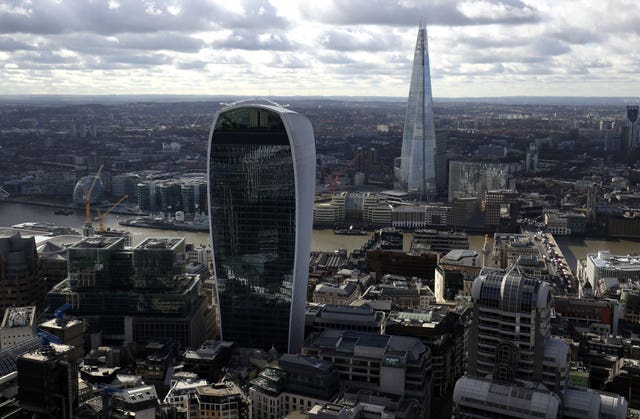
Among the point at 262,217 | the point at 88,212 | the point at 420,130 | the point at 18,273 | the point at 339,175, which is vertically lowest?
the point at 339,175

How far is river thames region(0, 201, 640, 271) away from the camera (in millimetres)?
45875

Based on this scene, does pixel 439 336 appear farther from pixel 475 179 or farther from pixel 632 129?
pixel 632 129

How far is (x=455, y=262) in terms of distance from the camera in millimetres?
35625

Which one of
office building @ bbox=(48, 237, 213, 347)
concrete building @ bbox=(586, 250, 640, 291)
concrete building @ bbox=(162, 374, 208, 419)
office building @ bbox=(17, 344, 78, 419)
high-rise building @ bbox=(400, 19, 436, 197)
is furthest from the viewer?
high-rise building @ bbox=(400, 19, 436, 197)

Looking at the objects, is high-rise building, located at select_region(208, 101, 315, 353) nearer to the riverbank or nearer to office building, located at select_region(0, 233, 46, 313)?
office building, located at select_region(0, 233, 46, 313)

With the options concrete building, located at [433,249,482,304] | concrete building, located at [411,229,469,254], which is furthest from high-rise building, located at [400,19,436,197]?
concrete building, located at [433,249,482,304]

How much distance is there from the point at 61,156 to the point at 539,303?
7259cm

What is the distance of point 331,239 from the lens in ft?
160

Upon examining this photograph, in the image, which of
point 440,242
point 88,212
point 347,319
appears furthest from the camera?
point 88,212

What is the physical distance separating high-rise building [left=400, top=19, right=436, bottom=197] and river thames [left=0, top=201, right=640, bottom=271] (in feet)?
43.9

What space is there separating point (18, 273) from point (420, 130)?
1536 inches

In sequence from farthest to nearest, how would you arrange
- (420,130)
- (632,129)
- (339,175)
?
(632,129), (339,175), (420,130)

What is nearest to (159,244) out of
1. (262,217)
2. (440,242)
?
(262,217)

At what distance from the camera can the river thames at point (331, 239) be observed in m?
45.9
